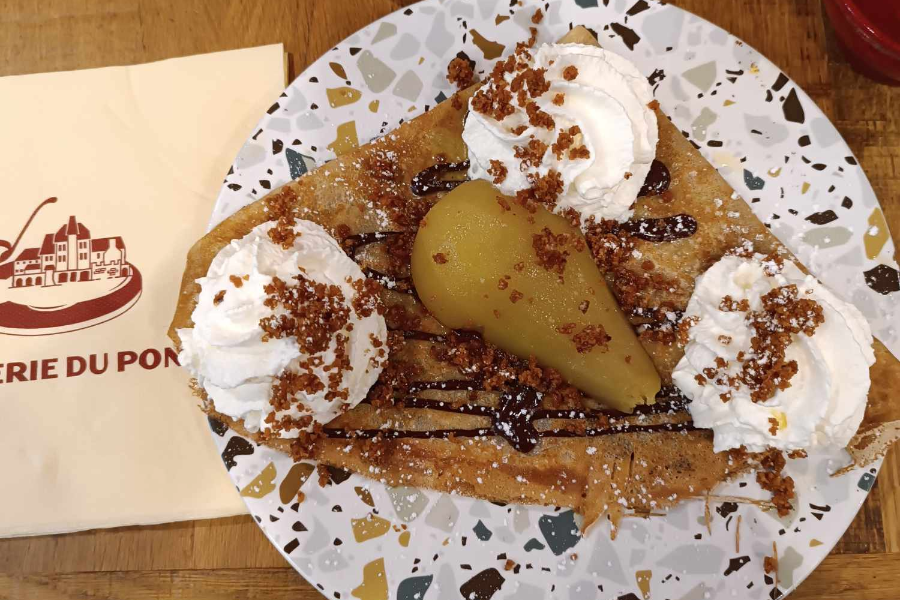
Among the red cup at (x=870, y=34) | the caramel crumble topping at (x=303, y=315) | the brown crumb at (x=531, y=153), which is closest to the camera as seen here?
the caramel crumble topping at (x=303, y=315)

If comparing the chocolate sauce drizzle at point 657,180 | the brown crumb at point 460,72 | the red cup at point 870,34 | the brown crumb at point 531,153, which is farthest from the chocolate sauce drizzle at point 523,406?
the red cup at point 870,34

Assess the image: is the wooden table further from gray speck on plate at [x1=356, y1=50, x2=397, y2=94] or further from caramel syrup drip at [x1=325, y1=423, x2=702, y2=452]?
caramel syrup drip at [x1=325, y1=423, x2=702, y2=452]

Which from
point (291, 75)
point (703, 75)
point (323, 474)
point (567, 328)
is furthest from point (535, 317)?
point (291, 75)

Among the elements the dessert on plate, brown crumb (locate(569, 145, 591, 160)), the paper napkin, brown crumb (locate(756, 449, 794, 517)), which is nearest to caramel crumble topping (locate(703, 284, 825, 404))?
the dessert on plate

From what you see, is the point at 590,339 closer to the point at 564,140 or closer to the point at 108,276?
the point at 564,140

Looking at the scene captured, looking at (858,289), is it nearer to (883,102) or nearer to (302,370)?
(883,102)

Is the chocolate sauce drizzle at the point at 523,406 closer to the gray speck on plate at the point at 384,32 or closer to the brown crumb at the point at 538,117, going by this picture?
the brown crumb at the point at 538,117

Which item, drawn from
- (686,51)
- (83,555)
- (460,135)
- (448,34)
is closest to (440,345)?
(460,135)
